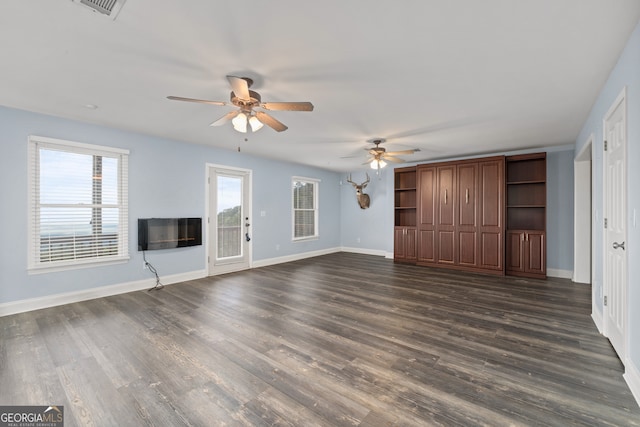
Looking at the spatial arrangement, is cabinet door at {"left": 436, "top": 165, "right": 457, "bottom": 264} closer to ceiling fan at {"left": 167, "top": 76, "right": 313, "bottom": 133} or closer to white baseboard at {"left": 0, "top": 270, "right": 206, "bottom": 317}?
ceiling fan at {"left": 167, "top": 76, "right": 313, "bottom": 133}

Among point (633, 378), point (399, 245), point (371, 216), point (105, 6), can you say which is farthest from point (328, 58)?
point (371, 216)

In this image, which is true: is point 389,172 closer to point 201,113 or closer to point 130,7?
point 201,113

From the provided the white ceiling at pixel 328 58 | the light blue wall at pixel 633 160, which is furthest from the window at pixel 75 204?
the light blue wall at pixel 633 160

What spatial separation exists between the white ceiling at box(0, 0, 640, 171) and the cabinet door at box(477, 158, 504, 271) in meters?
1.69

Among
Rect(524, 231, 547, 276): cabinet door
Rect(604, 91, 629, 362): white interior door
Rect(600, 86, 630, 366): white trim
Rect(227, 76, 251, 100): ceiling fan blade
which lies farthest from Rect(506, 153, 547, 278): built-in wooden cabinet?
Rect(227, 76, 251, 100): ceiling fan blade

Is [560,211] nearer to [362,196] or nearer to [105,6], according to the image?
[362,196]

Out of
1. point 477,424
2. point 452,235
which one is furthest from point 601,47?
point 452,235

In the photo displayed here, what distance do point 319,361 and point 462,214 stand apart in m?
4.89

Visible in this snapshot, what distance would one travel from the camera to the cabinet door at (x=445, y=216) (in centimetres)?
604

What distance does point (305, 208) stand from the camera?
7.76 metres

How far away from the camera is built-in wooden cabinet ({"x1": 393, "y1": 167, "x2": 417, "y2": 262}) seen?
669 centimetres

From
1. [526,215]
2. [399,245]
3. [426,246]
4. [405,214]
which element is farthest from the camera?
[405,214]

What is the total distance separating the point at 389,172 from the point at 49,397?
7.15 m

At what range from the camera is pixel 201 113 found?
357 cm
